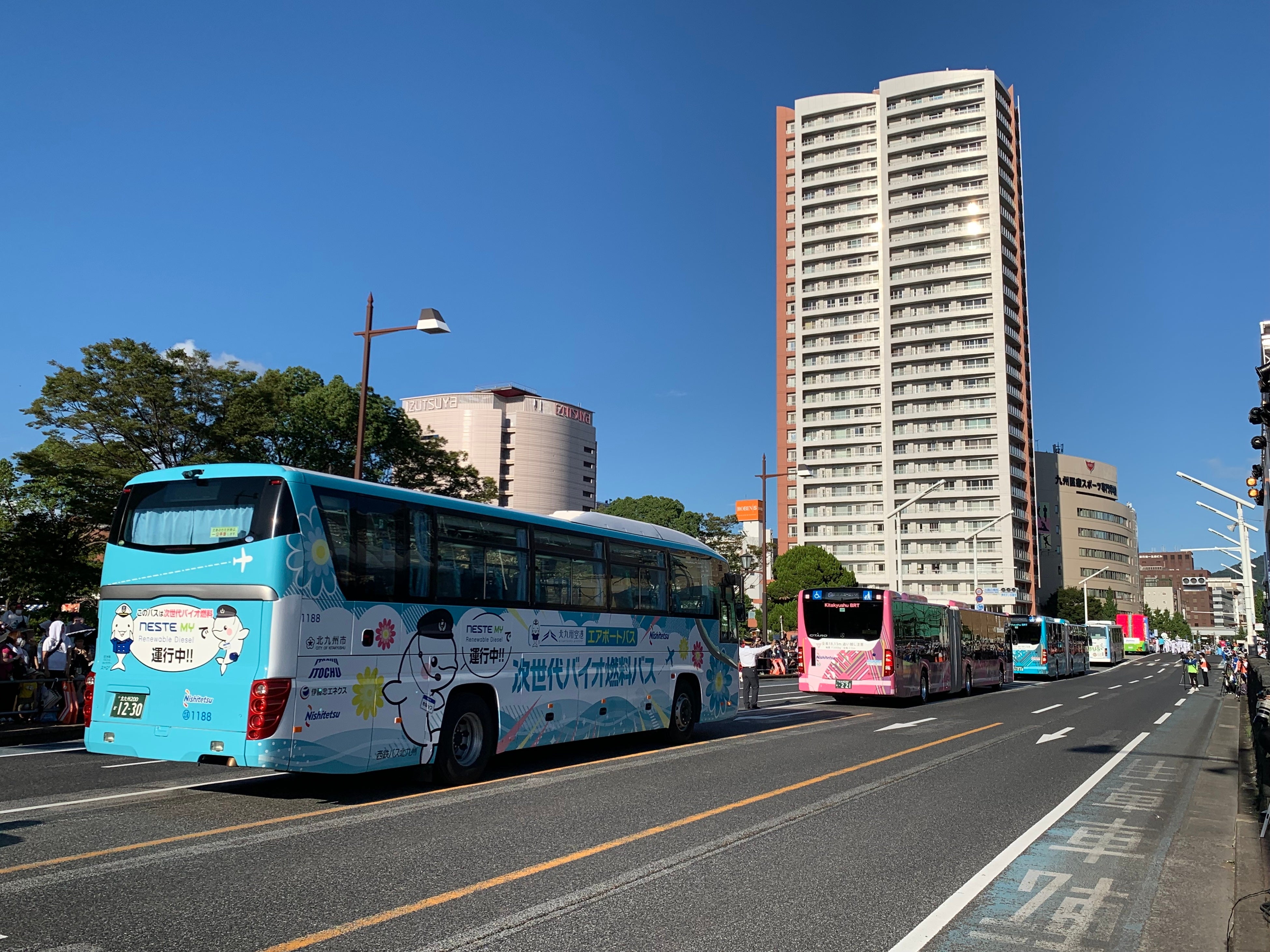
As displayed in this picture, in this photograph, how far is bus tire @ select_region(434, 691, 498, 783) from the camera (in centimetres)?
1007

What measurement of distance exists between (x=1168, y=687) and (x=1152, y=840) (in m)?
36.3

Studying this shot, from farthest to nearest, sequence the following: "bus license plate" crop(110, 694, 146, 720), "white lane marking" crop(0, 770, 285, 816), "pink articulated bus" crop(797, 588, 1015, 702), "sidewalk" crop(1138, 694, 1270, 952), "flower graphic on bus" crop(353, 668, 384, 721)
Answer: "pink articulated bus" crop(797, 588, 1015, 702) < "flower graphic on bus" crop(353, 668, 384, 721) < "bus license plate" crop(110, 694, 146, 720) < "white lane marking" crop(0, 770, 285, 816) < "sidewalk" crop(1138, 694, 1270, 952)

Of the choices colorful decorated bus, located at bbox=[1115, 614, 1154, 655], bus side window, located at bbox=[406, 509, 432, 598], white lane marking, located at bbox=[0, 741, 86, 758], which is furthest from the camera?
colorful decorated bus, located at bbox=[1115, 614, 1154, 655]

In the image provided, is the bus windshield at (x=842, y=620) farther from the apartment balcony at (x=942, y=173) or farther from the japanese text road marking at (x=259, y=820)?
the apartment balcony at (x=942, y=173)

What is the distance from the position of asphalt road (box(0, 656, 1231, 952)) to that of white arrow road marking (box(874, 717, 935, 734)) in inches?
163

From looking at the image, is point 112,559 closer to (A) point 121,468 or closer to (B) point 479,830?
(B) point 479,830

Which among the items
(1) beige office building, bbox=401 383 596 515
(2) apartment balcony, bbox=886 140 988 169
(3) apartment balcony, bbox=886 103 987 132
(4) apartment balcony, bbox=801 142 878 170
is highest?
(3) apartment balcony, bbox=886 103 987 132

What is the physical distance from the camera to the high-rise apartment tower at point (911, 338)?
103 meters

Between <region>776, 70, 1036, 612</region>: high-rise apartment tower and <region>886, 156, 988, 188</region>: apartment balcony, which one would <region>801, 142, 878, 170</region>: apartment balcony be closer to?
<region>776, 70, 1036, 612</region>: high-rise apartment tower

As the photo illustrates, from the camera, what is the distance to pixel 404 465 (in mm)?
43406

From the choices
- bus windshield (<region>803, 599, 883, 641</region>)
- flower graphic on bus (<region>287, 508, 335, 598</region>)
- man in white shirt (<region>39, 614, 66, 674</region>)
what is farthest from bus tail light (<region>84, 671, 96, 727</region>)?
bus windshield (<region>803, 599, 883, 641</region>)

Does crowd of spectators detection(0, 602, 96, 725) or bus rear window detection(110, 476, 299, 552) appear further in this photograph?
crowd of spectators detection(0, 602, 96, 725)

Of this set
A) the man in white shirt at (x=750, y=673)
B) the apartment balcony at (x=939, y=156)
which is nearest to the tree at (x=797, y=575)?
the apartment balcony at (x=939, y=156)

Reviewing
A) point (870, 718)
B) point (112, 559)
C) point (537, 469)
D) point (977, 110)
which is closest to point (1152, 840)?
point (112, 559)
